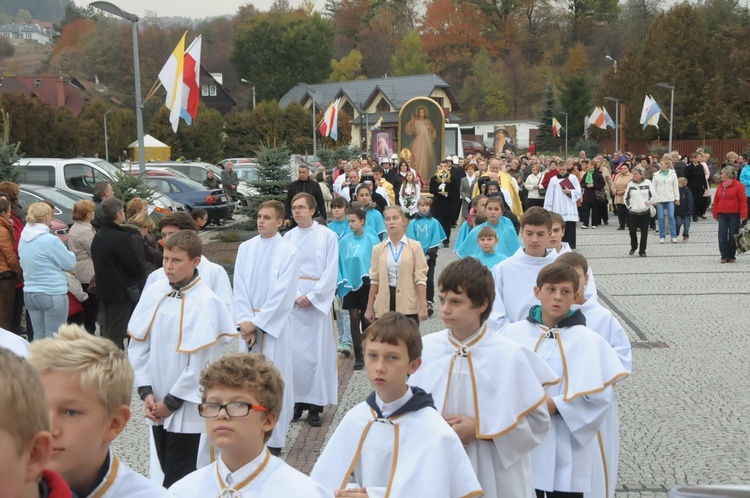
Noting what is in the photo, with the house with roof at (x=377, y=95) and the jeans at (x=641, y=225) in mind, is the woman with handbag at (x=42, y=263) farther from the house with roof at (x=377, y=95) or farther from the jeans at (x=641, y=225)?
the house with roof at (x=377, y=95)

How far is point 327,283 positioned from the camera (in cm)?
843

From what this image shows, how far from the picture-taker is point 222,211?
88.2ft

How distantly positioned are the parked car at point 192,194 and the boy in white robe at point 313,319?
17.7 m

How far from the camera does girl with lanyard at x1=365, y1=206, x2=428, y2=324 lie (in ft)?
31.8

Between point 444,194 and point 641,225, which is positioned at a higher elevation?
point 444,194

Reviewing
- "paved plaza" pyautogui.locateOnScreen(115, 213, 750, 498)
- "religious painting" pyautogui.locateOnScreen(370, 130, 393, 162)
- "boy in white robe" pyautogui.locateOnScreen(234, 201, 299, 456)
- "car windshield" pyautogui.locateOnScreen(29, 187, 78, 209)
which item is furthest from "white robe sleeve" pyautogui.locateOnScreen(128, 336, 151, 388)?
"religious painting" pyautogui.locateOnScreen(370, 130, 393, 162)

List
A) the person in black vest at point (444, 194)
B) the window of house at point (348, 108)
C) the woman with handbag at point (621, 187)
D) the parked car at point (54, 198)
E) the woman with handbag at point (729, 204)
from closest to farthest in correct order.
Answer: the woman with handbag at point (729, 204) < the parked car at point (54, 198) < the person in black vest at point (444, 194) < the woman with handbag at point (621, 187) < the window of house at point (348, 108)

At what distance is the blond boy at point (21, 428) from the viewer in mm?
1612

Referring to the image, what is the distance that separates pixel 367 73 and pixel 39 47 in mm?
67928

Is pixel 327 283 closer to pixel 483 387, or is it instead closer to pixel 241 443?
pixel 483 387

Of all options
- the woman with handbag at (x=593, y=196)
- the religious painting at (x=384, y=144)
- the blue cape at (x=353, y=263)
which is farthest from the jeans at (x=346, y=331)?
the religious painting at (x=384, y=144)

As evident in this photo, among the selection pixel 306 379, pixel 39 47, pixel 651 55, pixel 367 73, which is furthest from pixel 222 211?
pixel 39 47

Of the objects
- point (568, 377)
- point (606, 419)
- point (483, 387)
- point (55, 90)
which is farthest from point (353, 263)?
point (55, 90)

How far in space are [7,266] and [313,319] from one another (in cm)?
386
